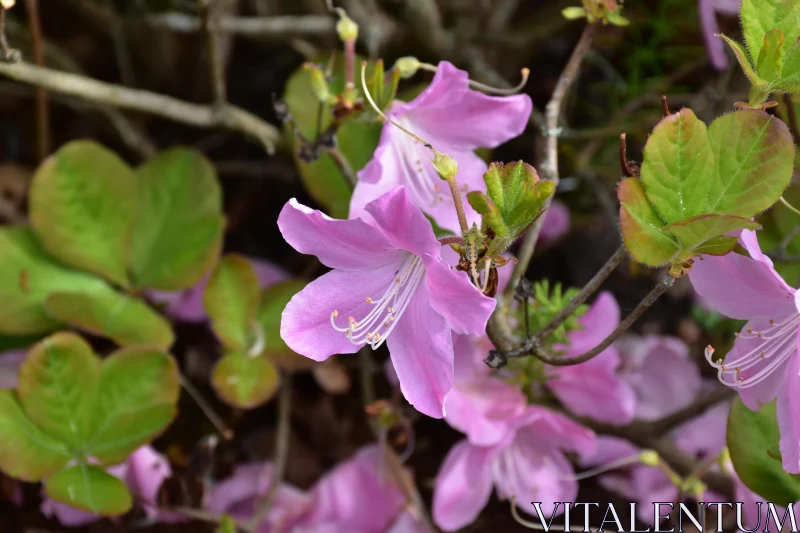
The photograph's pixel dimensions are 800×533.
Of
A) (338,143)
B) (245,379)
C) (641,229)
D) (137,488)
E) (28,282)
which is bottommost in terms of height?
(137,488)

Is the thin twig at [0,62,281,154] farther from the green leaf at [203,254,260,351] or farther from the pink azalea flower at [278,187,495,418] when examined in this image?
the pink azalea flower at [278,187,495,418]

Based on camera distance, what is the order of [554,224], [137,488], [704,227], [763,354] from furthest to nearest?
[554,224]
[137,488]
[763,354]
[704,227]

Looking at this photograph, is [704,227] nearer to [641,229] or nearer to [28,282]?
[641,229]

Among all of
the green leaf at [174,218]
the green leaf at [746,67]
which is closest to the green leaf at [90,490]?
the green leaf at [174,218]

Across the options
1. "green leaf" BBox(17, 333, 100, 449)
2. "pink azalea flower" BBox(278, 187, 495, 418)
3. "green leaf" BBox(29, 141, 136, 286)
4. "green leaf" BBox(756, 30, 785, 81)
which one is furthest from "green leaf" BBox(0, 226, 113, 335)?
"green leaf" BBox(756, 30, 785, 81)

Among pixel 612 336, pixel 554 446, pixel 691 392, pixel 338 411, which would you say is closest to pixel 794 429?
pixel 612 336

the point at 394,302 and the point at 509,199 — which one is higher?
the point at 509,199

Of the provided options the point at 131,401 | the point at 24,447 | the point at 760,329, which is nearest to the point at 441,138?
the point at 760,329

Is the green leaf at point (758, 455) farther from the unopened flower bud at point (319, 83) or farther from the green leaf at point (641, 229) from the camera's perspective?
the unopened flower bud at point (319, 83)
